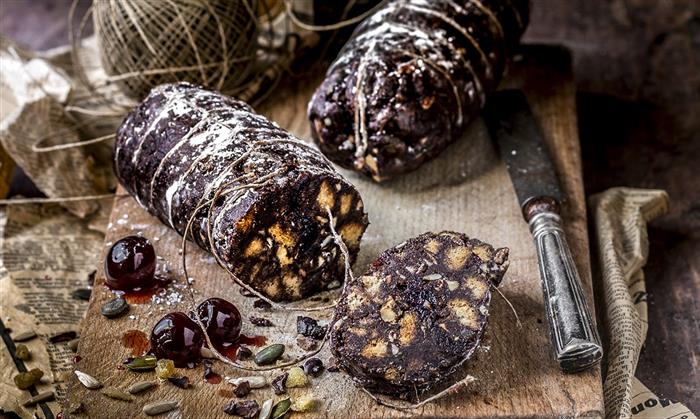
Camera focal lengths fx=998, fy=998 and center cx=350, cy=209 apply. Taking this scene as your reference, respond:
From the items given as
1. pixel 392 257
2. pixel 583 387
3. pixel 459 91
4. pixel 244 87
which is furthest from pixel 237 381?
pixel 244 87

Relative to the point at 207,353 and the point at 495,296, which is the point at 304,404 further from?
the point at 495,296

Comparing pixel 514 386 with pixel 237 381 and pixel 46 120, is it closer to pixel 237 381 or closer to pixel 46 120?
pixel 237 381

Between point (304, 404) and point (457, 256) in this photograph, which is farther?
point (457, 256)

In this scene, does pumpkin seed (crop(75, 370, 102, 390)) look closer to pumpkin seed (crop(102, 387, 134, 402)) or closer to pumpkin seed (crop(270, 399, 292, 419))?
pumpkin seed (crop(102, 387, 134, 402))

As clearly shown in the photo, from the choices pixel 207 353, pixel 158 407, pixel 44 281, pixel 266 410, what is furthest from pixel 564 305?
pixel 44 281

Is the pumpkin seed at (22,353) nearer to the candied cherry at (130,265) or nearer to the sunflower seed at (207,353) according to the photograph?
the candied cherry at (130,265)
